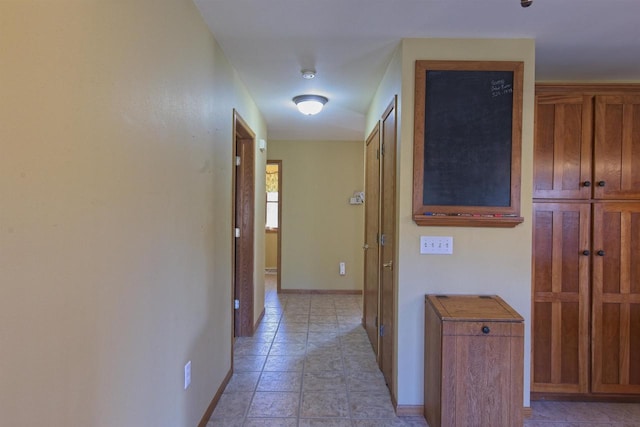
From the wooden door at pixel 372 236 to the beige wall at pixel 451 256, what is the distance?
805 mm

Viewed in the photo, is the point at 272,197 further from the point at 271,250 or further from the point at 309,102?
the point at 309,102

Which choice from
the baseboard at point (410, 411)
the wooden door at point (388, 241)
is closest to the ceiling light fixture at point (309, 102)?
the wooden door at point (388, 241)

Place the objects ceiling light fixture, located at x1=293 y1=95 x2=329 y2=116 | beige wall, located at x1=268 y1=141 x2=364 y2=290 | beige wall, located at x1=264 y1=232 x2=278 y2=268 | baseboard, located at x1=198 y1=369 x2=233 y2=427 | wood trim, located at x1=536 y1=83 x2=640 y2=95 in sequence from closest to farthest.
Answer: baseboard, located at x1=198 y1=369 x2=233 y2=427, wood trim, located at x1=536 y1=83 x2=640 y2=95, ceiling light fixture, located at x1=293 y1=95 x2=329 y2=116, beige wall, located at x1=268 y1=141 x2=364 y2=290, beige wall, located at x1=264 y1=232 x2=278 y2=268

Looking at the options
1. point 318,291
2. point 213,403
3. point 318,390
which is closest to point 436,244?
point 318,390

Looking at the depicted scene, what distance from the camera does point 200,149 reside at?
6.35ft

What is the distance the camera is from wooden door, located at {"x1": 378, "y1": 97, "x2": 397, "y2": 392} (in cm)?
236

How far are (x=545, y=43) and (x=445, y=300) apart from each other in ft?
5.59

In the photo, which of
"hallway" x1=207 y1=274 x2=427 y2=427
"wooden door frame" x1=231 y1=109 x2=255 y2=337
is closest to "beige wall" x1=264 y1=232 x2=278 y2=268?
"hallway" x1=207 y1=274 x2=427 y2=427

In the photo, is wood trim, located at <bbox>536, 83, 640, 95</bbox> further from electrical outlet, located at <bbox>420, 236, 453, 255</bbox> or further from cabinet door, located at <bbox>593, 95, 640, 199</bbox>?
electrical outlet, located at <bbox>420, 236, 453, 255</bbox>

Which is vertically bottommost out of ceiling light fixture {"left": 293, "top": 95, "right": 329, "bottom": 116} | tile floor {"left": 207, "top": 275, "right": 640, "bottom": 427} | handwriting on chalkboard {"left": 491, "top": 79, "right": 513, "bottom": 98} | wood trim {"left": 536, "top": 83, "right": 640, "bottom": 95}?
tile floor {"left": 207, "top": 275, "right": 640, "bottom": 427}

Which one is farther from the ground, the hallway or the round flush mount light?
the round flush mount light

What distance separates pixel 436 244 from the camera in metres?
2.14

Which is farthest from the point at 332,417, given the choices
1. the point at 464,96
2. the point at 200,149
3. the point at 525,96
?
the point at 525,96

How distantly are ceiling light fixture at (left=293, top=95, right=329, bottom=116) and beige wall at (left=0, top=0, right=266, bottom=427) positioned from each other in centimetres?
138
